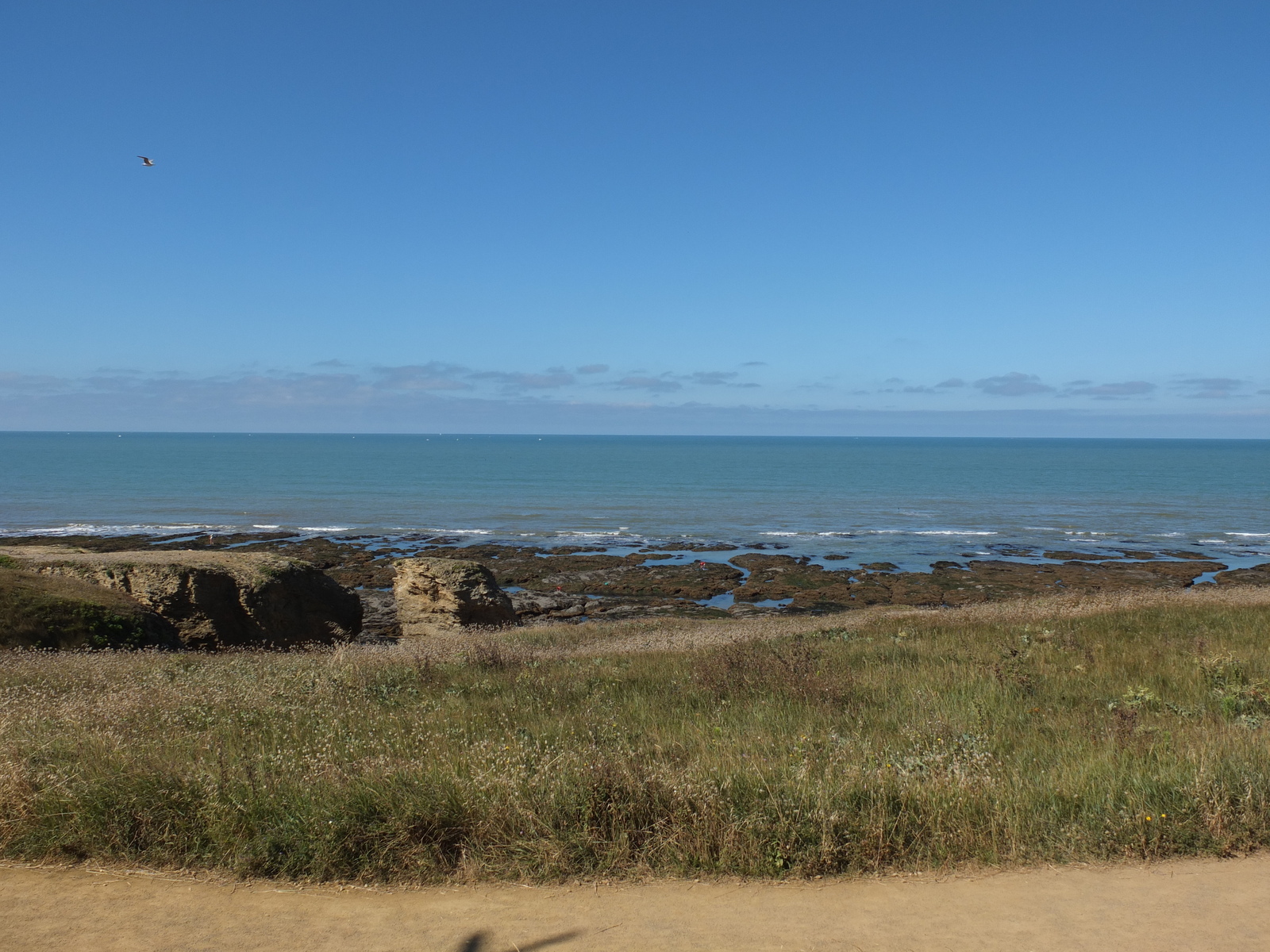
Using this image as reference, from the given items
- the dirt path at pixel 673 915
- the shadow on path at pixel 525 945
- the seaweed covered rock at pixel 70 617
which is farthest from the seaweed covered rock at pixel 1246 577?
the seaweed covered rock at pixel 70 617

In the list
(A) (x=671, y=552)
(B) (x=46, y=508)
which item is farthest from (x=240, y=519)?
(A) (x=671, y=552)

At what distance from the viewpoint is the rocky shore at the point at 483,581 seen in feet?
53.1

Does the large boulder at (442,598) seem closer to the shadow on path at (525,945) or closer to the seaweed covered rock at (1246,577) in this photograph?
the shadow on path at (525,945)

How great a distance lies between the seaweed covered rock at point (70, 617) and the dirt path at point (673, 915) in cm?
913

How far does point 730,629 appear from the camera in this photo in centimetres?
1855

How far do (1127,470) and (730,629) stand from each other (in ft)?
347

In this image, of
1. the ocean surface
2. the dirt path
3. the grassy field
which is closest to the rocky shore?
the ocean surface

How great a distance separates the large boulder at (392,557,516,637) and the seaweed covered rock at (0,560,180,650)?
7.49 meters

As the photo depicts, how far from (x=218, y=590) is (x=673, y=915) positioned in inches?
576

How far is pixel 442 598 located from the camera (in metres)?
21.6

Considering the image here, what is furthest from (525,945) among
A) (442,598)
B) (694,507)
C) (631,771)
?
(694,507)

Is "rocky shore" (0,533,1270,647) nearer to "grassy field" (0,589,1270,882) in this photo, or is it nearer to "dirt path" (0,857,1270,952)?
"grassy field" (0,589,1270,882)

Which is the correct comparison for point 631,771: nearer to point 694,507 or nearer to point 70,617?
point 70,617

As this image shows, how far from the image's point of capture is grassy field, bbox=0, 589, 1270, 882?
5074mm
